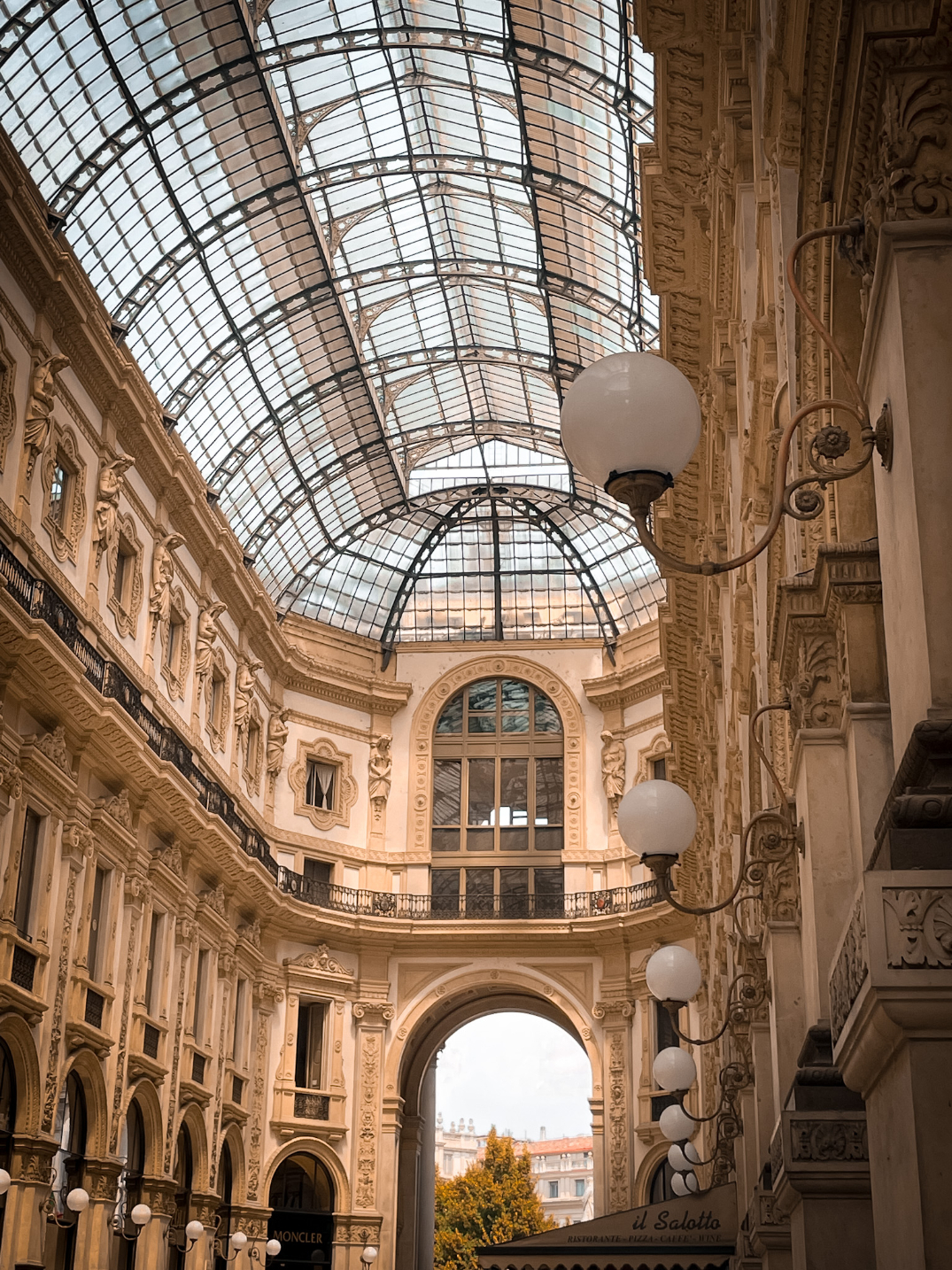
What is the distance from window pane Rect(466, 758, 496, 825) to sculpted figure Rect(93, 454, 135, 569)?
16490 mm

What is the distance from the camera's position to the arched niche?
19.9 m

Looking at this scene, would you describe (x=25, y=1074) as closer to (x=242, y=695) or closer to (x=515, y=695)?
(x=242, y=695)

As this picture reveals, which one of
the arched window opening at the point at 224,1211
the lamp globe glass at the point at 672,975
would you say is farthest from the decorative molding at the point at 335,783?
the lamp globe glass at the point at 672,975

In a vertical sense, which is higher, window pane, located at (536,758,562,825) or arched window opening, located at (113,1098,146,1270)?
window pane, located at (536,758,562,825)

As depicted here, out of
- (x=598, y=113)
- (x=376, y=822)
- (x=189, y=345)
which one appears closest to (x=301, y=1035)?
(x=376, y=822)

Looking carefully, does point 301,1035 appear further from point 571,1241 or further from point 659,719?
point 571,1241

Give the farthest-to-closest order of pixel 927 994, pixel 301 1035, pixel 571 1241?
pixel 301 1035
pixel 571 1241
pixel 927 994

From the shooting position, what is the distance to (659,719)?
123 ft

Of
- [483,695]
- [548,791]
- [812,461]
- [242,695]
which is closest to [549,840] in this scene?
[548,791]

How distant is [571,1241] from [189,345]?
818 inches

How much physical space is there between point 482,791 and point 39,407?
67.5 feet

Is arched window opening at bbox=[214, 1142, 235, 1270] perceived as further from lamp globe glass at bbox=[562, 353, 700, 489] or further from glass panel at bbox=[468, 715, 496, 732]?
lamp globe glass at bbox=[562, 353, 700, 489]

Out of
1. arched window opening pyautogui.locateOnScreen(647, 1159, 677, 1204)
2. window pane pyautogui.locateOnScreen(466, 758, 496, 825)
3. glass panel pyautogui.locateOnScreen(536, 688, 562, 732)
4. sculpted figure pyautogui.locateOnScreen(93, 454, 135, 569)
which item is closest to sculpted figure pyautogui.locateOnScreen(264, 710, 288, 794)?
window pane pyautogui.locateOnScreen(466, 758, 496, 825)

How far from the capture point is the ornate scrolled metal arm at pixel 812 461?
3.94m
